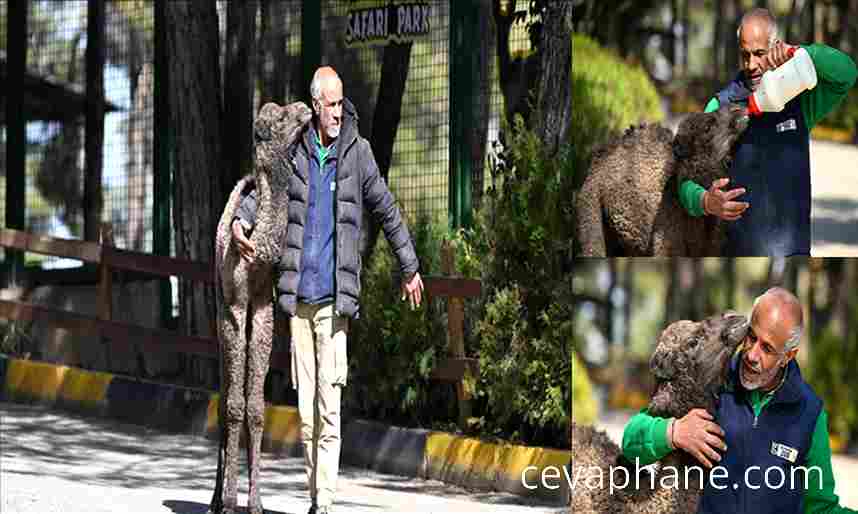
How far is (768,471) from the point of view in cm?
511

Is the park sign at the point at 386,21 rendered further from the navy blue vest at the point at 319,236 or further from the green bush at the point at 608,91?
the green bush at the point at 608,91

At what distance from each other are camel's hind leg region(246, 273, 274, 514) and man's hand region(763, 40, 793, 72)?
12.1 feet

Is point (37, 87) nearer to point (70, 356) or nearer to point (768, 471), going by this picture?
point (70, 356)

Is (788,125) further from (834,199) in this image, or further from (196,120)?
(196,120)

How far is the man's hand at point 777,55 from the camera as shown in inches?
195

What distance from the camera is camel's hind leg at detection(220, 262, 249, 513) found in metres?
8.26

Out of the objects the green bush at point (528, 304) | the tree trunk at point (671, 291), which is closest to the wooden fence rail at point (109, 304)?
the green bush at point (528, 304)

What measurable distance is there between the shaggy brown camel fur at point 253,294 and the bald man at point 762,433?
10.4 ft

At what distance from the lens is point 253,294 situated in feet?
27.1

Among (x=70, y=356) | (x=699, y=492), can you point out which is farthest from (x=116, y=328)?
(x=699, y=492)

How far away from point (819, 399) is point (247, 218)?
3.79m

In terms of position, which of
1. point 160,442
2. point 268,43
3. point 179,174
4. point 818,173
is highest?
point 268,43

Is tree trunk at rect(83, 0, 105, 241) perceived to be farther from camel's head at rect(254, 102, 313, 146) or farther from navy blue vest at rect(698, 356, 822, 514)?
navy blue vest at rect(698, 356, 822, 514)

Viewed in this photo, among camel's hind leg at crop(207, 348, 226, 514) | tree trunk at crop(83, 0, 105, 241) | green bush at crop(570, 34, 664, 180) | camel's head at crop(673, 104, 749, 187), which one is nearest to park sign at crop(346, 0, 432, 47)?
tree trunk at crop(83, 0, 105, 241)
